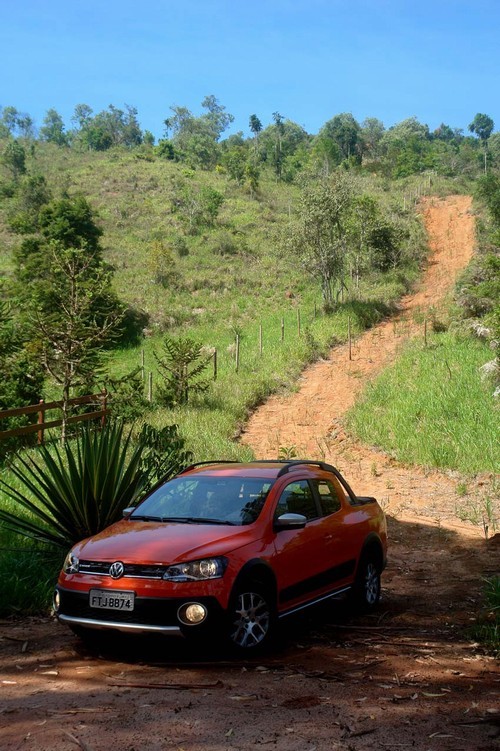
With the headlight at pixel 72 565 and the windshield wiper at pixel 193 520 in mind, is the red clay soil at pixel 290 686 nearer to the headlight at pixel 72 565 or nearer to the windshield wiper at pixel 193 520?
the headlight at pixel 72 565

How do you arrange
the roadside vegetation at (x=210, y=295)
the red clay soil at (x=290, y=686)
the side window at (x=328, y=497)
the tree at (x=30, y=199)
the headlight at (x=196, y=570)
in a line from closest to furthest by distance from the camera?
the red clay soil at (x=290, y=686) → the headlight at (x=196, y=570) → the side window at (x=328, y=497) → the roadside vegetation at (x=210, y=295) → the tree at (x=30, y=199)

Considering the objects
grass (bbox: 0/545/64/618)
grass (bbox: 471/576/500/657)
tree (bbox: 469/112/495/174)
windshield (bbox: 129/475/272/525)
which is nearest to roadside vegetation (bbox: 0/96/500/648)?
grass (bbox: 0/545/64/618)

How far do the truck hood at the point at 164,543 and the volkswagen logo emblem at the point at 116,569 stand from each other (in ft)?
0.14

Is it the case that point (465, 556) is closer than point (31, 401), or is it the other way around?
point (465, 556)

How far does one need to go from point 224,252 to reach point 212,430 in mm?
36582

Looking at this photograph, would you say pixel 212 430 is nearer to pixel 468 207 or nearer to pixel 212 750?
pixel 212 750

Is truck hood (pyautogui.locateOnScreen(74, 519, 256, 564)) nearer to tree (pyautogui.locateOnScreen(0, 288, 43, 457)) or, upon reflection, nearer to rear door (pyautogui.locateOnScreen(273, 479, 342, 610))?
rear door (pyautogui.locateOnScreen(273, 479, 342, 610))

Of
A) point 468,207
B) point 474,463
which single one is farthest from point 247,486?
point 468,207

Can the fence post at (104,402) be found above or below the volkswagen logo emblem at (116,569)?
above

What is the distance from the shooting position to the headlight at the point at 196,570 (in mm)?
5832

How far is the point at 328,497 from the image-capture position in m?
7.83

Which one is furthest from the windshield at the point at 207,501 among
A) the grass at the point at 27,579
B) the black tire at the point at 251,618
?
the grass at the point at 27,579

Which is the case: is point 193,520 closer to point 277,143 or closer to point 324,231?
point 324,231

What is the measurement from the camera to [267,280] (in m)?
49.0
